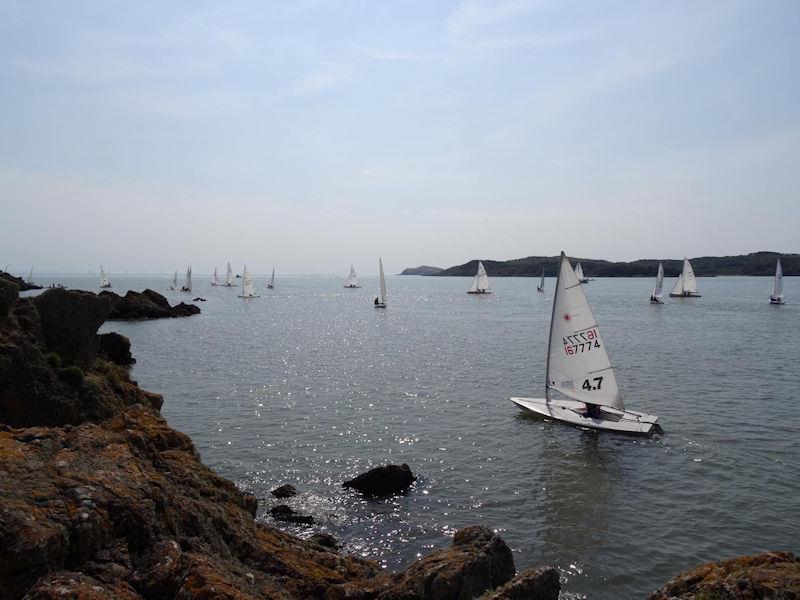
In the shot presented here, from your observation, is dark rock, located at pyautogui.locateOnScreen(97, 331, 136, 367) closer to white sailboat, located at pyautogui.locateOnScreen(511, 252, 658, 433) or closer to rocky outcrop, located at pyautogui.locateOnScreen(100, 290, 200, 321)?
white sailboat, located at pyautogui.locateOnScreen(511, 252, 658, 433)

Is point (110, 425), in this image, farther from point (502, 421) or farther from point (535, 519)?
point (502, 421)

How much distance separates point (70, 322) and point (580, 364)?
70.7 feet

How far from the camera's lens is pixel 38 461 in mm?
8531

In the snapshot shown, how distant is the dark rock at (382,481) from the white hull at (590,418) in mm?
10559

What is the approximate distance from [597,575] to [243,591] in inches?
387

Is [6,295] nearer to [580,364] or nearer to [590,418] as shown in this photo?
[580,364]

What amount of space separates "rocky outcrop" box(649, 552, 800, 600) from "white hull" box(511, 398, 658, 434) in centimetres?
1749

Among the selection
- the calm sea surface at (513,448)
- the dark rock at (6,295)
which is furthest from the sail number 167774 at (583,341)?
the dark rock at (6,295)

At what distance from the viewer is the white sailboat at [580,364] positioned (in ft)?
85.1

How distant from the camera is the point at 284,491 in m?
18.4

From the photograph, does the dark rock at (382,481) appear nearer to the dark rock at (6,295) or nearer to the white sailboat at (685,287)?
the dark rock at (6,295)

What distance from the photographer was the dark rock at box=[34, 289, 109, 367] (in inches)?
749

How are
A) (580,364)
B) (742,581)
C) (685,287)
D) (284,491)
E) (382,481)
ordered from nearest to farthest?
(742,581) → (284,491) → (382,481) → (580,364) → (685,287)

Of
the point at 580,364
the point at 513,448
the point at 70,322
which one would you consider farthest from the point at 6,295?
the point at 580,364
